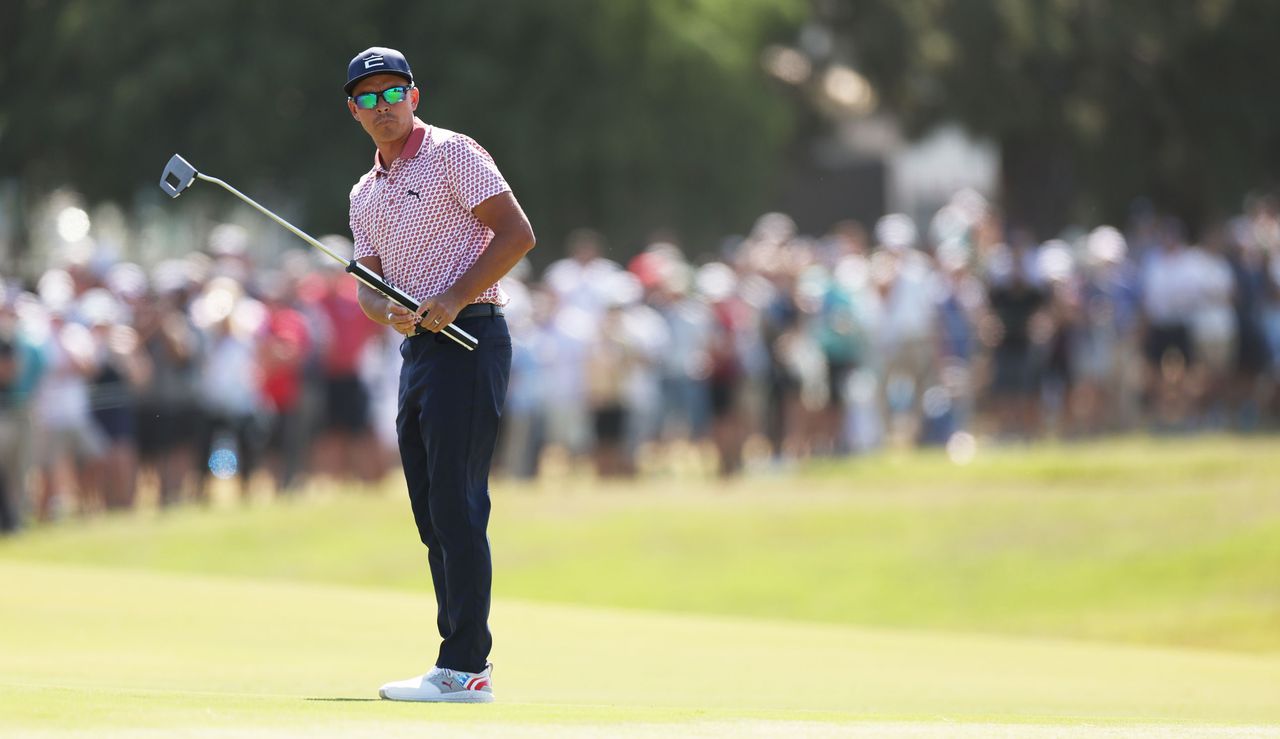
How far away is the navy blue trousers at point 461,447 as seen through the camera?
6.89 meters

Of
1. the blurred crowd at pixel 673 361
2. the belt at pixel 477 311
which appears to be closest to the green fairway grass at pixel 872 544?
the blurred crowd at pixel 673 361

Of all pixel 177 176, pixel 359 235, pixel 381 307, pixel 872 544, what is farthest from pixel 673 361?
pixel 381 307

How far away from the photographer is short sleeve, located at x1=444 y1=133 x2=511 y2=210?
684 centimetres

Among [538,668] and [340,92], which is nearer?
[538,668]

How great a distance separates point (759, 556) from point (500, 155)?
12.8m

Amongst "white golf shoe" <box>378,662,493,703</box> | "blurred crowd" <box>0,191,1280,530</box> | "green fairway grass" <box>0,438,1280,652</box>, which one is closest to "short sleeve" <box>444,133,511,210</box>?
"white golf shoe" <box>378,662,493,703</box>

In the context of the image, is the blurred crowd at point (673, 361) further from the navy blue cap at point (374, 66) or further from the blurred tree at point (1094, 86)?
the navy blue cap at point (374, 66)

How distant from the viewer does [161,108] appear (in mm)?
27641

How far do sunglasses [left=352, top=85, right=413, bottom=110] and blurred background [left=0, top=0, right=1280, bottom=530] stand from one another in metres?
11.0

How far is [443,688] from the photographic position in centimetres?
685

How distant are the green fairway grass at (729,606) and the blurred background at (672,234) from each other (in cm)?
94

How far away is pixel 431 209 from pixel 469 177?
0.18 m

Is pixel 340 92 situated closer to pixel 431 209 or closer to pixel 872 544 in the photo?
pixel 872 544

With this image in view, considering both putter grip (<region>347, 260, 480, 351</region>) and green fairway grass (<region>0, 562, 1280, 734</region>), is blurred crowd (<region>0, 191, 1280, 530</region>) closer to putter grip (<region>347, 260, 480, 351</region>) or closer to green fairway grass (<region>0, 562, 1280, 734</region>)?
green fairway grass (<region>0, 562, 1280, 734</region>)
